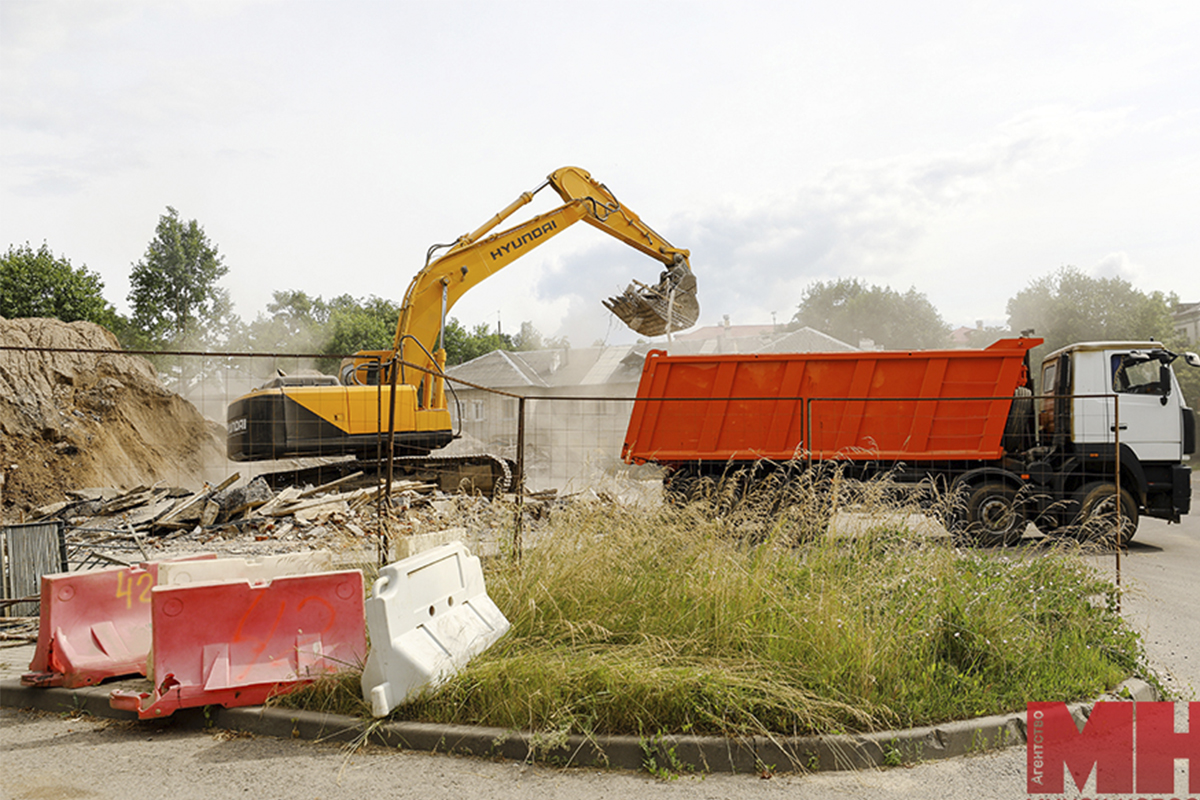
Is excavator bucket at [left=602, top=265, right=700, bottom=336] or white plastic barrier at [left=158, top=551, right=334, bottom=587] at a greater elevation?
excavator bucket at [left=602, top=265, right=700, bottom=336]

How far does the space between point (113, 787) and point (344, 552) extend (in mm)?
3609

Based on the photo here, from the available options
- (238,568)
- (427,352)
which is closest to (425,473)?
(427,352)

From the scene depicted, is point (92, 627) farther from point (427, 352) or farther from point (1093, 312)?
point (1093, 312)

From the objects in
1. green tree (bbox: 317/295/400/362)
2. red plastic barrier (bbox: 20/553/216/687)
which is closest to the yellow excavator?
red plastic barrier (bbox: 20/553/216/687)

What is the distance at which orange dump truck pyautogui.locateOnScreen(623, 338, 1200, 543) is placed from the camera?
10.4 metres

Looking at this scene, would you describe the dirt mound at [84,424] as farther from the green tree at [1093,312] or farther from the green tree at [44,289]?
the green tree at [1093,312]

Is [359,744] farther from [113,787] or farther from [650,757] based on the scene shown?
[650,757]

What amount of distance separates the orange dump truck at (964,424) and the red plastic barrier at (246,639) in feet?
22.5

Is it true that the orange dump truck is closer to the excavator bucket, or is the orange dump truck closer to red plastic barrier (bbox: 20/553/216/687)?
the excavator bucket

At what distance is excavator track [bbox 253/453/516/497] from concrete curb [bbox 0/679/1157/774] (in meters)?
8.65

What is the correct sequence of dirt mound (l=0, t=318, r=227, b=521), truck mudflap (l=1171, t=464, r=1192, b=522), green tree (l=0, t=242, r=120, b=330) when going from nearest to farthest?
truck mudflap (l=1171, t=464, r=1192, b=522), dirt mound (l=0, t=318, r=227, b=521), green tree (l=0, t=242, r=120, b=330)

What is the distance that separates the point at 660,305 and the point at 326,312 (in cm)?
6749

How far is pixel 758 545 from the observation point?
555cm

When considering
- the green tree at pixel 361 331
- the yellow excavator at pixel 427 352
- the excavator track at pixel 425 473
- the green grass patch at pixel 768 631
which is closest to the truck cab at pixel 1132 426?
the green grass patch at pixel 768 631
